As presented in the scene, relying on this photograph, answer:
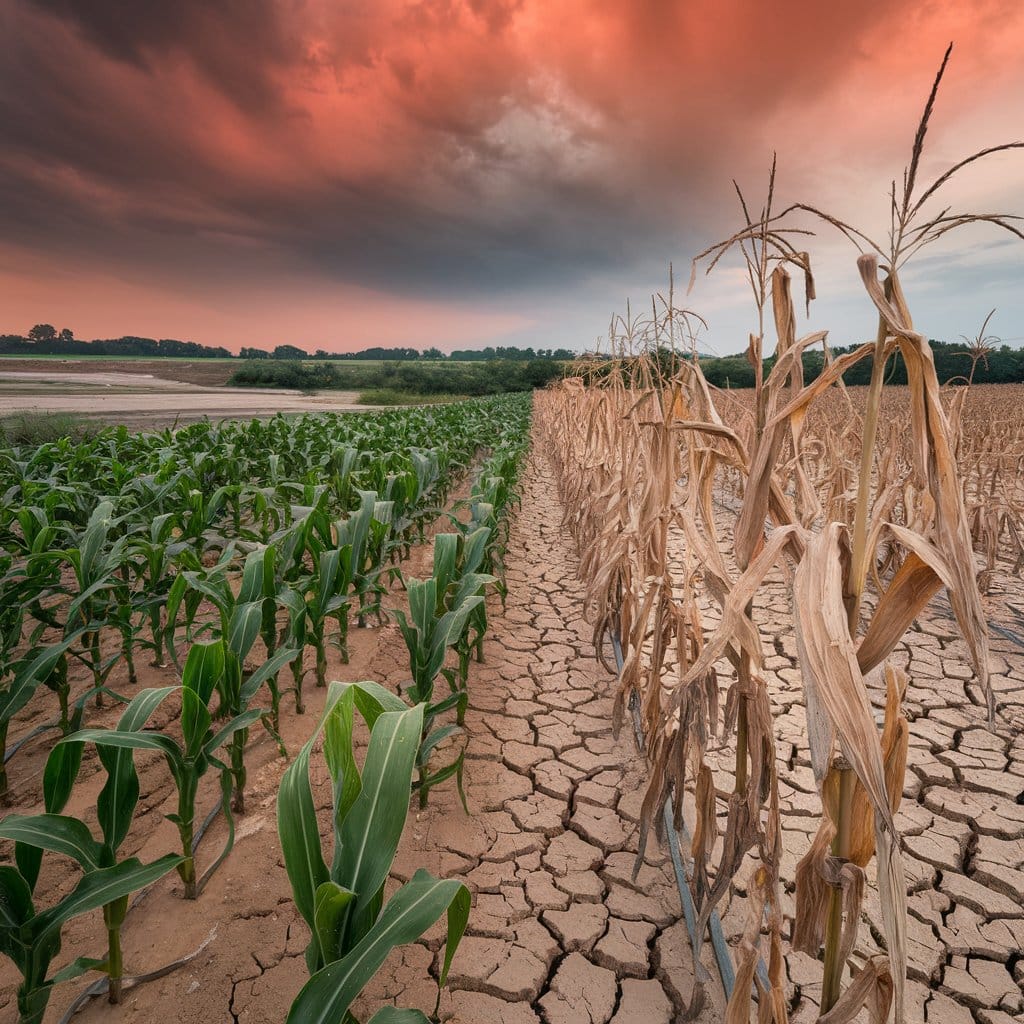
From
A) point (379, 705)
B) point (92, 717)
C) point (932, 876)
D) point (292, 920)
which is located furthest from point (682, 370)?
point (92, 717)

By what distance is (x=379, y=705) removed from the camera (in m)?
1.27

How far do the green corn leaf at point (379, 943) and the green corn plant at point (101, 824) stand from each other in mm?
565

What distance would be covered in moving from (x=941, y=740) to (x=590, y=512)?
2.39 meters

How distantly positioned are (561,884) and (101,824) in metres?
1.33

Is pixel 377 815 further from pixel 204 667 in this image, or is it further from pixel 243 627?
pixel 243 627

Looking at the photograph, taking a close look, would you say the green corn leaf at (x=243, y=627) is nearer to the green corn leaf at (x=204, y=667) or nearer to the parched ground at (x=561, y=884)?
the green corn leaf at (x=204, y=667)

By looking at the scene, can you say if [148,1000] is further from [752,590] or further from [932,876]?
[932,876]

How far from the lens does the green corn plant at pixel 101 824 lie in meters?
1.18

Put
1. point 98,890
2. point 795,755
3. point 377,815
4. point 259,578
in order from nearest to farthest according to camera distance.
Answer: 1. point 377,815
2. point 98,890
3. point 259,578
4. point 795,755

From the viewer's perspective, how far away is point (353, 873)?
3.22ft

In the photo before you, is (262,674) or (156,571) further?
(156,571)

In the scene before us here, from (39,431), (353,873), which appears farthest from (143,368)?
(353,873)

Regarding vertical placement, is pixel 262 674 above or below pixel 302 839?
below

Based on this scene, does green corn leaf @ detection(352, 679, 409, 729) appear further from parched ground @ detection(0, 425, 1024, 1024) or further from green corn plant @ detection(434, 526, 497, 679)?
green corn plant @ detection(434, 526, 497, 679)
